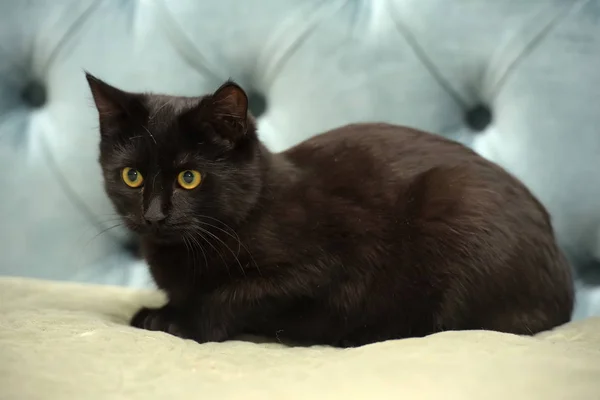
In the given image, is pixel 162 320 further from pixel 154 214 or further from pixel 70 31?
pixel 70 31

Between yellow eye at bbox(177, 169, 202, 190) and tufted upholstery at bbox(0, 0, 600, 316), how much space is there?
0.42m

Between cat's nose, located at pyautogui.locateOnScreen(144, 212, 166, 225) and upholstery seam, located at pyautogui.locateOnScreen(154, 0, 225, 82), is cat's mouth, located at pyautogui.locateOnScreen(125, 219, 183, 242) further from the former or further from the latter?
upholstery seam, located at pyautogui.locateOnScreen(154, 0, 225, 82)

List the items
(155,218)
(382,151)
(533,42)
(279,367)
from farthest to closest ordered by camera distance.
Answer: (533,42) < (382,151) < (155,218) < (279,367)

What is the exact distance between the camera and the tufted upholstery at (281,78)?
1.18 metres

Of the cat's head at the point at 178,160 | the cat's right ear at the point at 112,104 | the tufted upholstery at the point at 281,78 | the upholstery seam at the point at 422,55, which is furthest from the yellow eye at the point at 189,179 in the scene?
the upholstery seam at the point at 422,55

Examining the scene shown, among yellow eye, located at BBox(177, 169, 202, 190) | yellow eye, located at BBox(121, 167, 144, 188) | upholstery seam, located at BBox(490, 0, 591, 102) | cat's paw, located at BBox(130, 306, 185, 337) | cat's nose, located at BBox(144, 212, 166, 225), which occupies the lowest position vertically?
cat's paw, located at BBox(130, 306, 185, 337)

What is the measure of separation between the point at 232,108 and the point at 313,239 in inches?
9.2

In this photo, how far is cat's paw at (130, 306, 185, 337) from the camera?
0.91m

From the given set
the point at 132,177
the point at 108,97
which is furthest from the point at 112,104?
the point at 132,177

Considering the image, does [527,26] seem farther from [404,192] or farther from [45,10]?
[45,10]

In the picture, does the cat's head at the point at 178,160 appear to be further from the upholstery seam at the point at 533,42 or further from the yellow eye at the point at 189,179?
the upholstery seam at the point at 533,42

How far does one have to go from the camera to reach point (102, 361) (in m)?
0.66

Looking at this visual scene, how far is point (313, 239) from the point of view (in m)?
0.94

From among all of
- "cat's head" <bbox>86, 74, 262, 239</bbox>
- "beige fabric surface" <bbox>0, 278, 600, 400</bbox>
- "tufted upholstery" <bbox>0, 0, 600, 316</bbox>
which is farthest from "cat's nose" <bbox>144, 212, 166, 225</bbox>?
"tufted upholstery" <bbox>0, 0, 600, 316</bbox>
